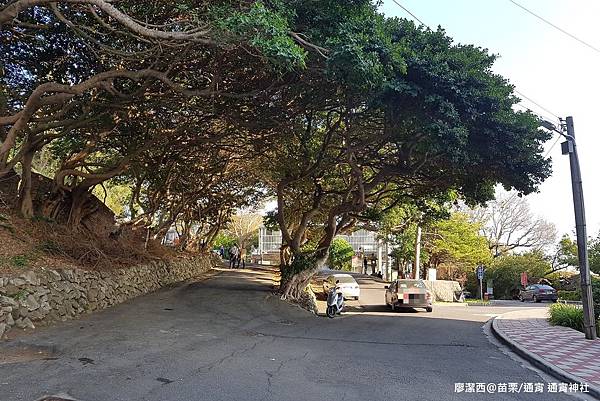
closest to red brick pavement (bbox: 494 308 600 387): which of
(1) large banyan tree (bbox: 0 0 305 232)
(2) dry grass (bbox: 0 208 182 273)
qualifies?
(1) large banyan tree (bbox: 0 0 305 232)

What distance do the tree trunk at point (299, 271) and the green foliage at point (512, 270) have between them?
25.6m

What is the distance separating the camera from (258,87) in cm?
1256

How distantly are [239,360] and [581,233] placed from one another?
30.3 ft

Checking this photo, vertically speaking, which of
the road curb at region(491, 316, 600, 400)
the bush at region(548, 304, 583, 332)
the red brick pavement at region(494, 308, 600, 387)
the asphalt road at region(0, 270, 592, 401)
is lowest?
the asphalt road at region(0, 270, 592, 401)

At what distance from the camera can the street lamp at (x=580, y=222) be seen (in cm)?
1207

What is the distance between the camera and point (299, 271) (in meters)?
20.6

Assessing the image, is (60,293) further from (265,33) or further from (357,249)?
(357,249)

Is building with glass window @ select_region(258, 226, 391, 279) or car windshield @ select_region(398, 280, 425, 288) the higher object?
building with glass window @ select_region(258, 226, 391, 279)

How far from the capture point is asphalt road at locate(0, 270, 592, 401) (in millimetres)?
6512

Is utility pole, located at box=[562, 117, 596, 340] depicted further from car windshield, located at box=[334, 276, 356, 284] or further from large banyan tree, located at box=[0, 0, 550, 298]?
car windshield, located at box=[334, 276, 356, 284]

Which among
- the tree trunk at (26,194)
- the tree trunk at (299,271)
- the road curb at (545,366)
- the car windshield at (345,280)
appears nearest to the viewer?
the road curb at (545,366)

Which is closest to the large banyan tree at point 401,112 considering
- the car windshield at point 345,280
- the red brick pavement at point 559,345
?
the red brick pavement at point 559,345

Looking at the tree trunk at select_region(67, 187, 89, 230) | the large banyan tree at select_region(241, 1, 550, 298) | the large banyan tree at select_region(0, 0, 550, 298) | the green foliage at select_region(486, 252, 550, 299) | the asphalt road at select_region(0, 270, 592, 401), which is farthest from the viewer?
the green foliage at select_region(486, 252, 550, 299)

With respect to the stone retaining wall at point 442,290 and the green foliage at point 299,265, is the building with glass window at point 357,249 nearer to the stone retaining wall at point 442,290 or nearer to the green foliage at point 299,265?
the stone retaining wall at point 442,290
